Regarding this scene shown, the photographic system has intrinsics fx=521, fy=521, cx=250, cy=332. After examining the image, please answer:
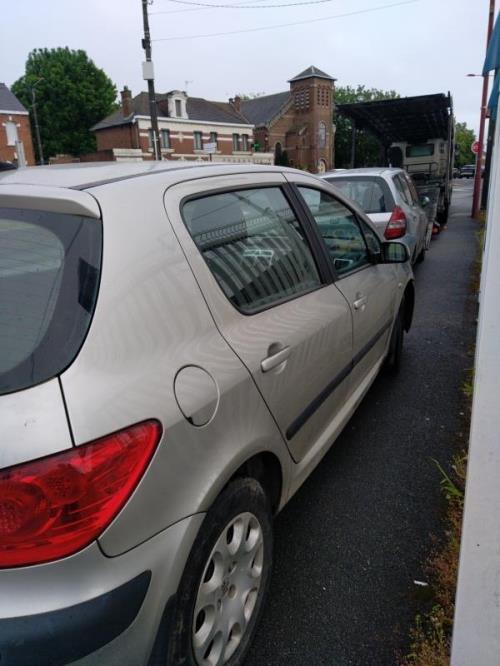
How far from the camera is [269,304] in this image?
7.06ft

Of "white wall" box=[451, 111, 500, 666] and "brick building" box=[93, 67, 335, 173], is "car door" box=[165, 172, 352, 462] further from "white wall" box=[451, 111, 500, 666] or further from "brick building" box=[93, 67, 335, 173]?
"brick building" box=[93, 67, 335, 173]

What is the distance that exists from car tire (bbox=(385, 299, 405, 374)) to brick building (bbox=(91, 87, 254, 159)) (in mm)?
44358

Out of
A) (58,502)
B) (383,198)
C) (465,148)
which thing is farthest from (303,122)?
(58,502)

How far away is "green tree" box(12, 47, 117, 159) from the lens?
2231 inches

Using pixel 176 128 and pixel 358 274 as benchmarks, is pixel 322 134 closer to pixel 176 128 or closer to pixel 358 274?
pixel 176 128

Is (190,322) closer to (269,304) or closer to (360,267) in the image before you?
(269,304)

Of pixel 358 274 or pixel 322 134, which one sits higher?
pixel 322 134

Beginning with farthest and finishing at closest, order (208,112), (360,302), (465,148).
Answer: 1. (465,148)
2. (208,112)
3. (360,302)

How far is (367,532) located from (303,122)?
6483 cm

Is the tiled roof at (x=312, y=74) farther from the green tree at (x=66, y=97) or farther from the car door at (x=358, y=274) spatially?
the car door at (x=358, y=274)

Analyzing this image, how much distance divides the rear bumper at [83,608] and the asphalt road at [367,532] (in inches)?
34.7

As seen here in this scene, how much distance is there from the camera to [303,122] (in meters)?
61.8

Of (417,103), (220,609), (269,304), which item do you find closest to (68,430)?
(220,609)

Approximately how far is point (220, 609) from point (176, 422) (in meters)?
0.72
